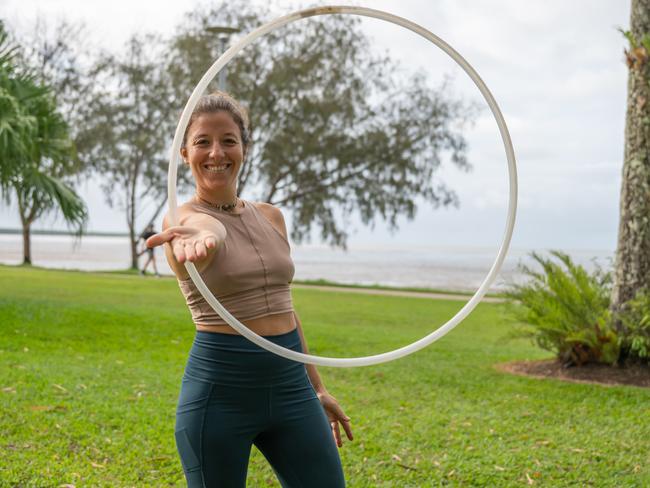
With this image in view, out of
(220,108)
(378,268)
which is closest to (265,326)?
(220,108)

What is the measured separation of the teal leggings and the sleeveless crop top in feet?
0.31

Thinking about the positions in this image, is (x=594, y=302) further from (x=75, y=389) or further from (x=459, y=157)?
(x=459, y=157)

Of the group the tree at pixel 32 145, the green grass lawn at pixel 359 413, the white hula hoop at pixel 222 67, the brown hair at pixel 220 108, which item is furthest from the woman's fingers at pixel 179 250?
the tree at pixel 32 145

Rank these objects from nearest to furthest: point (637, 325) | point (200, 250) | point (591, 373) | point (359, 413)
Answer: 1. point (200, 250)
2. point (359, 413)
3. point (637, 325)
4. point (591, 373)

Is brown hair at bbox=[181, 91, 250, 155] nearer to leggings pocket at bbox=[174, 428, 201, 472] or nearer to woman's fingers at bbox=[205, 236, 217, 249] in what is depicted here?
woman's fingers at bbox=[205, 236, 217, 249]

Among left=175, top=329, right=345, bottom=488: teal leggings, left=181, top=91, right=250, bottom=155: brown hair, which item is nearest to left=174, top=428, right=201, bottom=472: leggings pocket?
left=175, top=329, right=345, bottom=488: teal leggings

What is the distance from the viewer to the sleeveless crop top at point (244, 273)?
8.10 feet

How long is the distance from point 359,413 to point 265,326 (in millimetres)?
4284

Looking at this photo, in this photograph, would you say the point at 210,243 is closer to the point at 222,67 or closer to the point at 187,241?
the point at 187,241

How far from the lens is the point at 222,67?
116 inches

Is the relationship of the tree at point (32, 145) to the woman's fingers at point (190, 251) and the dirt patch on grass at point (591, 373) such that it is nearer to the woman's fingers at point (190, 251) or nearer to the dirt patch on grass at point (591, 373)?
the dirt patch on grass at point (591, 373)

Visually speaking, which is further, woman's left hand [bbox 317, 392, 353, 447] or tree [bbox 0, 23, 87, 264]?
tree [bbox 0, 23, 87, 264]

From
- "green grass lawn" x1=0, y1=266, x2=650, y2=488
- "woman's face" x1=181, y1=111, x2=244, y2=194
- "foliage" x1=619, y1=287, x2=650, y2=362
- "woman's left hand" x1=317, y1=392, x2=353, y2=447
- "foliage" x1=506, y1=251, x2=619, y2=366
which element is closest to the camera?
"woman's face" x1=181, y1=111, x2=244, y2=194

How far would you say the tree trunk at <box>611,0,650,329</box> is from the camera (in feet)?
26.3
